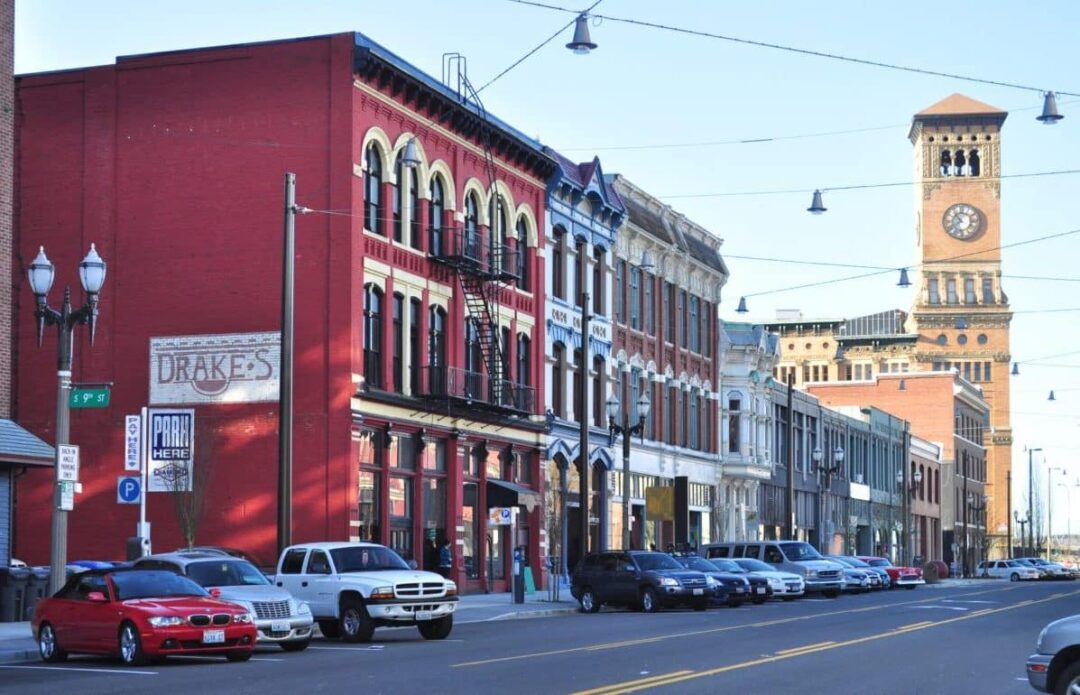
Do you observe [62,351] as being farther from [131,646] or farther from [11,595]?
[11,595]

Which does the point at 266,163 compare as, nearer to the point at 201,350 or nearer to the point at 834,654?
the point at 201,350

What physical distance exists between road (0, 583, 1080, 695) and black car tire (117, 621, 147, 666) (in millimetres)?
368

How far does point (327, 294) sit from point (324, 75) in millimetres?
5292

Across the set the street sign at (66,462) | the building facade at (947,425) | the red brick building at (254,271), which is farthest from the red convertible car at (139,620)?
the building facade at (947,425)

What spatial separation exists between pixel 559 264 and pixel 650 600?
61.3 ft

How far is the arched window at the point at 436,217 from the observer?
48.2m

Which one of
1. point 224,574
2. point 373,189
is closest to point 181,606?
point 224,574

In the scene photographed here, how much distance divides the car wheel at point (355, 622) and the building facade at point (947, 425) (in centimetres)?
10041

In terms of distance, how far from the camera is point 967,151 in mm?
182500

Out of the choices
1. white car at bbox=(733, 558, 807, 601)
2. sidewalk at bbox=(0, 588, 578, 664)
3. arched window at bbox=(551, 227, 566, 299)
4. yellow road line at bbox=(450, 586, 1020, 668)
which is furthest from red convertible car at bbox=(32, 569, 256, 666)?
arched window at bbox=(551, 227, 566, 299)

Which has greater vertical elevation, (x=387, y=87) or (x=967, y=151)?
(x=967, y=151)

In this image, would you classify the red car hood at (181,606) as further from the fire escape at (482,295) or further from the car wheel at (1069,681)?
the fire escape at (482,295)

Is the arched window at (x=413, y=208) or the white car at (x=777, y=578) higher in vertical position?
the arched window at (x=413, y=208)

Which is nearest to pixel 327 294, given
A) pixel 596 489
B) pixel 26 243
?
pixel 26 243
